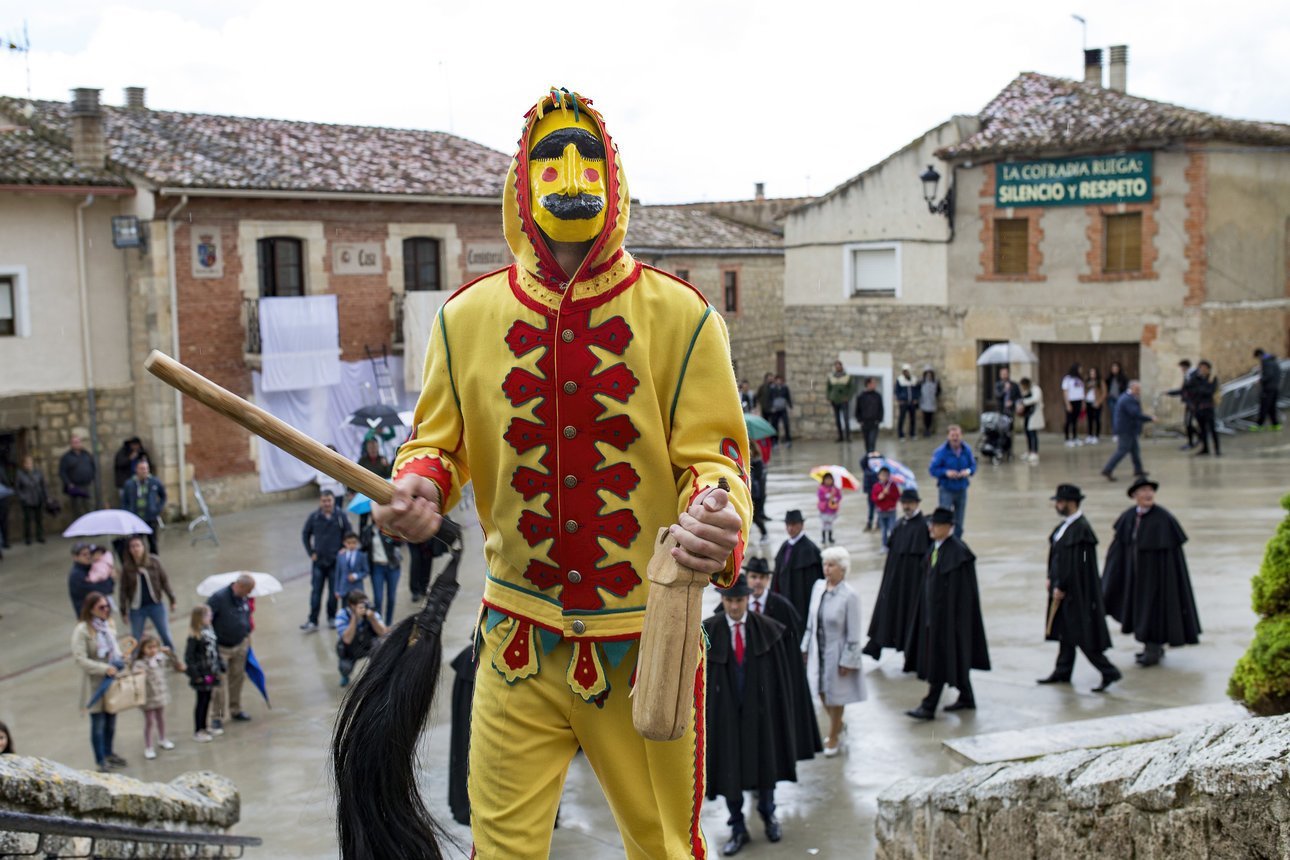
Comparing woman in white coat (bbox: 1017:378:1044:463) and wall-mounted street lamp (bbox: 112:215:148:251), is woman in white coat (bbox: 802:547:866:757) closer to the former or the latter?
woman in white coat (bbox: 1017:378:1044:463)

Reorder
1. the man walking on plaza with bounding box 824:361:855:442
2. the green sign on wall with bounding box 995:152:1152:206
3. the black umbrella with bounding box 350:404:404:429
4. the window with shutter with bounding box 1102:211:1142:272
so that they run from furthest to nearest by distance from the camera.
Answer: the man walking on plaza with bounding box 824:361:855:442 < the window with shutter with bounding box 1102:211:1142:272 < the green sign on wall with bounding box 995:152:1152:206 < the black umbrella with bounding box 350:404:404:429

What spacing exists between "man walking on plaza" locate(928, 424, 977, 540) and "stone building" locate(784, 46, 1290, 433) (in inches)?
435

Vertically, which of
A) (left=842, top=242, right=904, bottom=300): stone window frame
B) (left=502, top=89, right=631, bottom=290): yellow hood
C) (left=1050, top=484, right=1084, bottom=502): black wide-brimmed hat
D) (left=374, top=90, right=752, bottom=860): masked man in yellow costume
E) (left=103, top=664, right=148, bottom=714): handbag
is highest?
(left=842, top=242, right=904, bottom=300): stone window frame

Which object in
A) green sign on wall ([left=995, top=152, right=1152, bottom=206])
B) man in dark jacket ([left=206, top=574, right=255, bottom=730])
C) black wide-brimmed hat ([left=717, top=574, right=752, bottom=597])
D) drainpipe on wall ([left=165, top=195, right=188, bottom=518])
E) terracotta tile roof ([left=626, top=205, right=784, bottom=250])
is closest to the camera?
black wide-brimmed hat ([left=717, top=574, right=752, bottom=597])

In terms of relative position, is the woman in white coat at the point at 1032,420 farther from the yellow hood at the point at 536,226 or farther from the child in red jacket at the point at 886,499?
the yellow hood at the point at 536,226

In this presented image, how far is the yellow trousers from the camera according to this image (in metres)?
3.70

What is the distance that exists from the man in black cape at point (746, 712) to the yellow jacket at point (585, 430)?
18.1ft

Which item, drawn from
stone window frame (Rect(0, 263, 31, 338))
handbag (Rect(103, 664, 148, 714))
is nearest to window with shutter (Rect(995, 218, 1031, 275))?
stone window frame (Rect(0, 263, 31, 338))

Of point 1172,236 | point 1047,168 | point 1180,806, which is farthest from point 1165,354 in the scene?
point 1180,806

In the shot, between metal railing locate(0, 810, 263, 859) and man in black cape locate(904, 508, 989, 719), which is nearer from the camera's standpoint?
metal railing locate(0, 810, 263, 859)

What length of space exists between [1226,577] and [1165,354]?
39.4ft

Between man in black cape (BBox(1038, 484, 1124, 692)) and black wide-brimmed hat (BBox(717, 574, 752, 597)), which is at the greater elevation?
black wide-brimmed hat (BBox(717, 574, 752, 597))

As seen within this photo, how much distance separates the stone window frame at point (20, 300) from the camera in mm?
21297

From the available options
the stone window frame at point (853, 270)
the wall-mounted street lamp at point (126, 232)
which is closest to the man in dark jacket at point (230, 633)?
the wall-mounted street lamp at point (126, 232)
